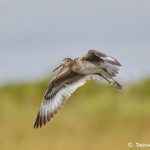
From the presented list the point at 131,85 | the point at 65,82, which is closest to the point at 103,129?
the point at 131,85

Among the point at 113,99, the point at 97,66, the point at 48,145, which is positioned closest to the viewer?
the point at 97,66

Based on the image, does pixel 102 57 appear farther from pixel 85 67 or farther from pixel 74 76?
pixel 74 76

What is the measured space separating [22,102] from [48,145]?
4.35 meters

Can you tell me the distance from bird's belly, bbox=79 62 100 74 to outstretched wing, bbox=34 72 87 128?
2.17 ft

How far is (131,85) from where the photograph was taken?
32844 mm

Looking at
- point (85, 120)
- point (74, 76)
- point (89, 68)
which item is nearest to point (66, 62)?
point (74, 76)

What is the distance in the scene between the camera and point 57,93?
966 inches

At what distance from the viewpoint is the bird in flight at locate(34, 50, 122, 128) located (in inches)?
920

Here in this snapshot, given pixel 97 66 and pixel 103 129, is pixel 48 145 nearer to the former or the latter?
pixel 103 129

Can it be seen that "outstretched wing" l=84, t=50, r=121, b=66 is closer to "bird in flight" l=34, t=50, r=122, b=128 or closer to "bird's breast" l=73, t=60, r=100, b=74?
"bird in flight" l=34, t=50, r=122, b=128

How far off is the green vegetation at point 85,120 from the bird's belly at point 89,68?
4394 millimetres

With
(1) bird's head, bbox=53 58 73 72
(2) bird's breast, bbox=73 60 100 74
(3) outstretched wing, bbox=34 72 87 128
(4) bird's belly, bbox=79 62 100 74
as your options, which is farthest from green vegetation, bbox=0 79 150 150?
(4) bird's belly, bbox=79 62 100 74

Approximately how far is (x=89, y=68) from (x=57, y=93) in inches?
45.8

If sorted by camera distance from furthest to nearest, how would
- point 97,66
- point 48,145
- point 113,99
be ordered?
point 113,99 → point 48,145 → point 97,66
